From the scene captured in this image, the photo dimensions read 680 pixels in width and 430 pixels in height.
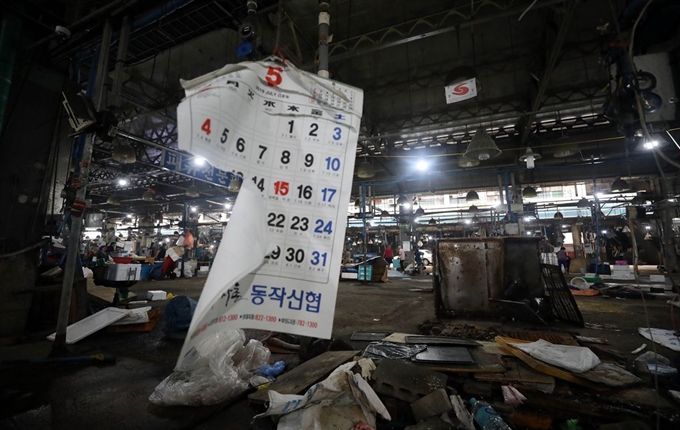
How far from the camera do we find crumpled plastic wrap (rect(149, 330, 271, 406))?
2352 mm

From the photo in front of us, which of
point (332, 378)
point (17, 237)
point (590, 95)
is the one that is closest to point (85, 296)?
point (17, 237)

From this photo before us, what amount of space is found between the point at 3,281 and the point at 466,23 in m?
9.03

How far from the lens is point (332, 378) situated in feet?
6.71

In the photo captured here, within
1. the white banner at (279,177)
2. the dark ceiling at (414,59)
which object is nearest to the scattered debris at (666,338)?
the dark ceiling at (414,59)

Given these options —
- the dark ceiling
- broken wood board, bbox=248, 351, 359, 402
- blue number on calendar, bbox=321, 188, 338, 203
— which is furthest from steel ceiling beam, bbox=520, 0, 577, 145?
broken wood board, bbox=248, 351, 359, 402

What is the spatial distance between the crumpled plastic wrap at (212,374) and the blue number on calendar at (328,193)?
2184 millimetres

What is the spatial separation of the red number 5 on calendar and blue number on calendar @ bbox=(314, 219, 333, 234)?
0.61 m

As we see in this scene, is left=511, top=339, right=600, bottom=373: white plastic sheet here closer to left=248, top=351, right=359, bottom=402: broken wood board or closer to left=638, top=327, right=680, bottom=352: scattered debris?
left=638, top=327, right=680, bottom=352: scattered debris

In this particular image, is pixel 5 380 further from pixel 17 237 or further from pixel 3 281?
pixel 17 237

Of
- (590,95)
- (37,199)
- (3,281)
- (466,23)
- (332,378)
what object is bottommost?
(332,378)

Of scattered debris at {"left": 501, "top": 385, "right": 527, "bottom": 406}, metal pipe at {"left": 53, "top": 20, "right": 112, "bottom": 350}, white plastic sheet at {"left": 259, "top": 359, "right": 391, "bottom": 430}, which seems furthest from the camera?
metal pipe at {"left": 53, "top": 20, "right": 112, "bottom": 350}

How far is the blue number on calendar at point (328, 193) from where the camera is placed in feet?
3.68

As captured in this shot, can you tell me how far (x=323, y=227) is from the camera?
1106 millimetres

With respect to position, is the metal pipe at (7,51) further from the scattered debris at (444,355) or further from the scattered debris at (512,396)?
the scattered debris at (512,396)
